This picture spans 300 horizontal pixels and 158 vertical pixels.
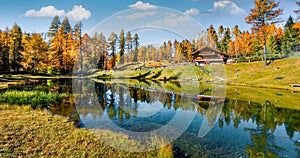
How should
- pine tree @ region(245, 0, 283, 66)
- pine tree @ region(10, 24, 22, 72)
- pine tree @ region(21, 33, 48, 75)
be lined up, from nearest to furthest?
pine tree @ region(245, 0, 283, 66), pine tree @ region(21, 33, 48, 75), pine tree @ region(10, 24, 22, 72)

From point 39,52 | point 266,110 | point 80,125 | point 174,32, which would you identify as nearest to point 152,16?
point 174,32

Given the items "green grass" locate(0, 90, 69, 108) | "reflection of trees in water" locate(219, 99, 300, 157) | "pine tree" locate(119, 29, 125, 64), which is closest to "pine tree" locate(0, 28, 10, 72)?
"green grass" locate(0, 90, 69, 108)

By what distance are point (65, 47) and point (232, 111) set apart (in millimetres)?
58500

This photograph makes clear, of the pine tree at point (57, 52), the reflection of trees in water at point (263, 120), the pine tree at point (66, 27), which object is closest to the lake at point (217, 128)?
the reflection of trees in water at point (263, 120)

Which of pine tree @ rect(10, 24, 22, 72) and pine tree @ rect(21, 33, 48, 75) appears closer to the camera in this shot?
pine tree @ rect(21, 33, 48, 75)

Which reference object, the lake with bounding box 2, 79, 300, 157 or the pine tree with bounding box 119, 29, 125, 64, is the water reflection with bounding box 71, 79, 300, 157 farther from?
the pine tree with bounding box 119, 29, 125, 64

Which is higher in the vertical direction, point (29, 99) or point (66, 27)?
point (66, 27)

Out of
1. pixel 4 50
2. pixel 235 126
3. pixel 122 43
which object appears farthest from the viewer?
pixel 4 50

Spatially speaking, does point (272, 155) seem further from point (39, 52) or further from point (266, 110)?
point (39, 52)

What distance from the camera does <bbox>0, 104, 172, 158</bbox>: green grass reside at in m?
7.19

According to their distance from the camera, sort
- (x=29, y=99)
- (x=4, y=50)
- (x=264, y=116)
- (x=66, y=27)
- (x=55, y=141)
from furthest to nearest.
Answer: (x=66, y=27), (x=4, y=50), (x=29, y=99), (x=264, y=116), (x=55, y=141)

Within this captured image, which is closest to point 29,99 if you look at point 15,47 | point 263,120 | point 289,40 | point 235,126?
point 235,126

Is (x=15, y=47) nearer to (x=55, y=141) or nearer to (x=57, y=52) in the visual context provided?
(x=57, y=52)

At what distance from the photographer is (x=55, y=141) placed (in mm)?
8211
